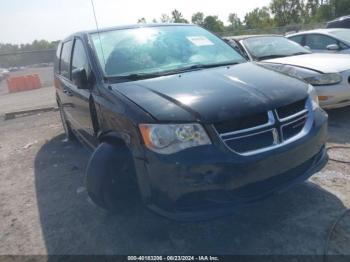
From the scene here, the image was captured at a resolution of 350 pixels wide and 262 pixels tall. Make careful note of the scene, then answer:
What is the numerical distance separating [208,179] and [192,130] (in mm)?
355

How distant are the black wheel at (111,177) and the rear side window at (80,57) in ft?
3.22

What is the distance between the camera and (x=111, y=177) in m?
3.06

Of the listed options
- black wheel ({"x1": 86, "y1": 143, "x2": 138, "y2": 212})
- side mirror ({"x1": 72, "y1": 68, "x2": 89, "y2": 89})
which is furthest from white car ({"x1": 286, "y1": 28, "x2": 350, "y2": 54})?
black wheel ({"x1": 86, "y1": 143, "x2": 138, "y2": 212})

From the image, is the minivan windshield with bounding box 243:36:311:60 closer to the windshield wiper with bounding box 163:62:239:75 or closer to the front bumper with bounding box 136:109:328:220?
the windshield wiper with bounding box 163:62:239:75

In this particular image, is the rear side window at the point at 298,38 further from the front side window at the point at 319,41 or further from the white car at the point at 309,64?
the white car at the point at 309,64

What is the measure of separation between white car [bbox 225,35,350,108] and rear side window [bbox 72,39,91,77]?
223 cm

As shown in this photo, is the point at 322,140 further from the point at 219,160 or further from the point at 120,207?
the point at 120,207

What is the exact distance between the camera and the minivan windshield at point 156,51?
11.5 feet

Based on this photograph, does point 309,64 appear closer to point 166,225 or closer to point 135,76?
point 135,76

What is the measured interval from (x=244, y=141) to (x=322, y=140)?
3.02 feet

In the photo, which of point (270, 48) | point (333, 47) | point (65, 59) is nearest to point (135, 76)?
point (65, 59)

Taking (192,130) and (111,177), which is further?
(111,177)

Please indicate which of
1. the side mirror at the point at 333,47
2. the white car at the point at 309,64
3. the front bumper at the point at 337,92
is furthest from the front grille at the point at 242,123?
the side mirror at the point at 333,47

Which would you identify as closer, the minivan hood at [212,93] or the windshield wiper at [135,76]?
the minivan hood at [212,93]
